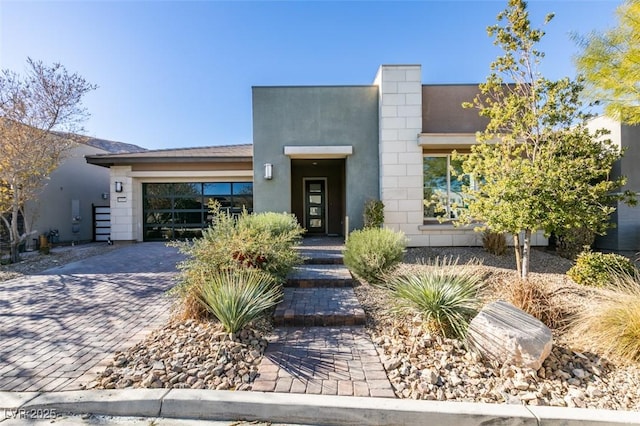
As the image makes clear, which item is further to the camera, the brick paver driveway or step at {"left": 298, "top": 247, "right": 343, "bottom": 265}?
step at {"left": 298, "top": 247, "right": 343, "bottom": 265}

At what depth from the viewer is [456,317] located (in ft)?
11.7

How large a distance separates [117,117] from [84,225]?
18.5 feet

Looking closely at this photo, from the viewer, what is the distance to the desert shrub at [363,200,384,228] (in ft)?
28.9

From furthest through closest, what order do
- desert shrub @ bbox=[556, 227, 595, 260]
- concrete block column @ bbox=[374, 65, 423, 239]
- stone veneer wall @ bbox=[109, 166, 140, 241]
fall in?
stone veneer wall @ bbox=[109, 166, 140, 241] < concrete block column @ bbox=[374, 65, 423, 239] < desert shrub @ bbox=[556, 227, 595, 260]

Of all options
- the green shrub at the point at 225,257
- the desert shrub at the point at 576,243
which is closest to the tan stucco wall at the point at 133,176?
the green shrub at the point at 225,257

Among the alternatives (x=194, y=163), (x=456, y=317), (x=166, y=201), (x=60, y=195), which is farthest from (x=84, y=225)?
(x=456, y=317)

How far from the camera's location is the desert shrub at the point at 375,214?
→ 8797 millimetres

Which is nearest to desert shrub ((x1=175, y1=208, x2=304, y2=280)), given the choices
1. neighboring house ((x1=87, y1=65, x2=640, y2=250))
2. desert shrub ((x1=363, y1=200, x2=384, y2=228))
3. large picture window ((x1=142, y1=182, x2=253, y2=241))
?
desert shrub ((x1=363, y1=200, x2=384, y2=228))

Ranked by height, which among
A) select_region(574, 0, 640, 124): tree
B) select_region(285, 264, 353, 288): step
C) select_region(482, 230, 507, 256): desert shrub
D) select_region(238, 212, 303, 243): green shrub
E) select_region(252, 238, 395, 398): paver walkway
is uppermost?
select_region(574, 0, 640, 124): tree

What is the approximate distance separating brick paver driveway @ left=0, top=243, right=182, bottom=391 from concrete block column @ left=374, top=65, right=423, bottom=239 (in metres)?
6.70

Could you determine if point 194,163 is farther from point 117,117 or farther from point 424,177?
point 424,177

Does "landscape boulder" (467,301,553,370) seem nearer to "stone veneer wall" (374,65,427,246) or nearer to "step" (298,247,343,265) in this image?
"step" (298,247,343,265)

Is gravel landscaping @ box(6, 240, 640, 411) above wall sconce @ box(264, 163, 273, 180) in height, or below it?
below

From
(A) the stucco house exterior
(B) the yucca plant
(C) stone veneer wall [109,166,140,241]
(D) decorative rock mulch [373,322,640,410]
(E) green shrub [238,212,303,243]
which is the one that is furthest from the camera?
(C) stone veneer wall [109,166,140,241]
